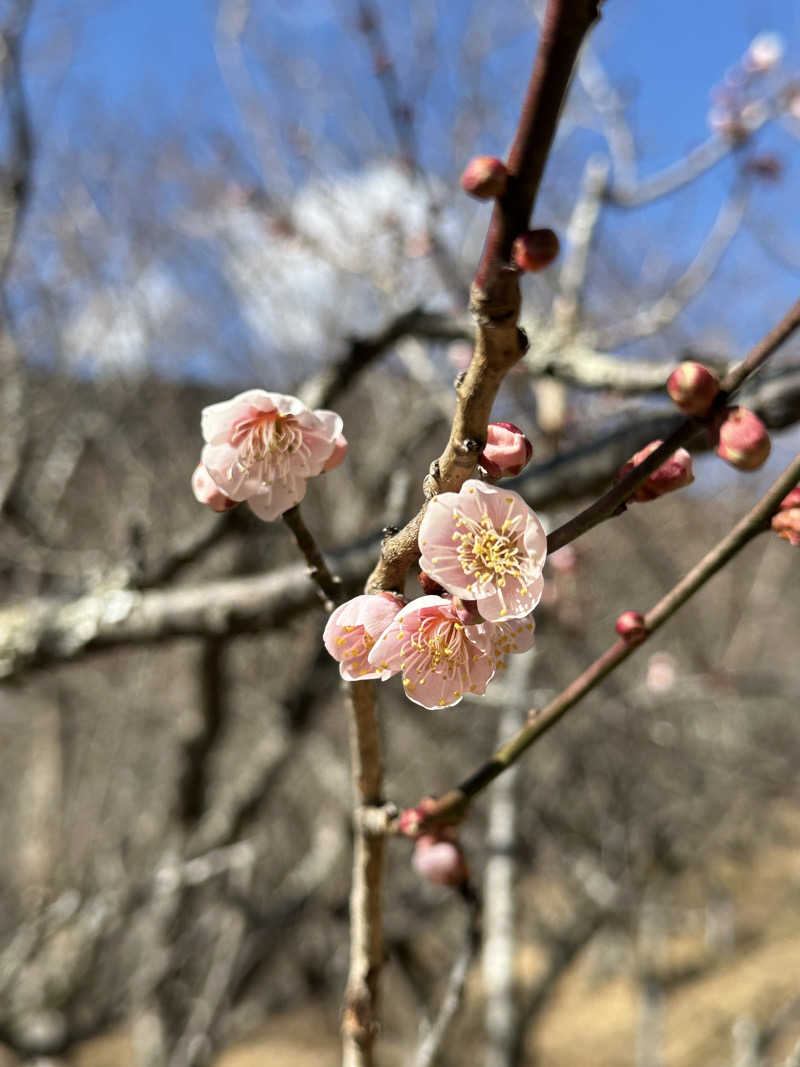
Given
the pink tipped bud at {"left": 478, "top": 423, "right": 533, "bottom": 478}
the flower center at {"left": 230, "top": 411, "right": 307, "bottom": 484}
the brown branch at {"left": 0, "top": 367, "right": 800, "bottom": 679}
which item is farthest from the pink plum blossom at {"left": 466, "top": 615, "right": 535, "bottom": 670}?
the brown branch at {"left": 0, "top": 367, "right": 800, "bottom": 679}

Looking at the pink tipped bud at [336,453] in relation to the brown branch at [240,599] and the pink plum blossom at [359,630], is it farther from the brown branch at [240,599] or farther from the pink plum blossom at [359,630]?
the brown branch at [240,599]

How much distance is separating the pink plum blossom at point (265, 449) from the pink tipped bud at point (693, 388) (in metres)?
0.31

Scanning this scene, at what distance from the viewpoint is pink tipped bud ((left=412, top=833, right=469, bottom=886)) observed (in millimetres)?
931

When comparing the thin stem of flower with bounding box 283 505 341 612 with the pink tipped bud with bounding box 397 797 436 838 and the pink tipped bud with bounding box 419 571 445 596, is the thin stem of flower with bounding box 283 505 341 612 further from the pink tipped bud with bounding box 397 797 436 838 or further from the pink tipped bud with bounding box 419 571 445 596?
the pink tipped bud with bounding box 397 797 436 838

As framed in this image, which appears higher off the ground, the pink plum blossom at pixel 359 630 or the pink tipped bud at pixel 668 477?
the pink tipped bud at pixel 668 477

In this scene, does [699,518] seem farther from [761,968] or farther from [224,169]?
[224,169]

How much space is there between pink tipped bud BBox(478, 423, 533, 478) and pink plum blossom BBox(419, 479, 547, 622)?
2cm

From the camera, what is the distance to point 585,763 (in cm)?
545

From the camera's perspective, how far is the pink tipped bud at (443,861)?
0.93m

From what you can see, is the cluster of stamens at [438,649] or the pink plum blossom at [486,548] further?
the cluster of stamens at [438,649]

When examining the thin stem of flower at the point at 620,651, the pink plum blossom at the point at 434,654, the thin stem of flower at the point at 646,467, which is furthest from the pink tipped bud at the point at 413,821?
the thin stem of flower at the point at 646,467

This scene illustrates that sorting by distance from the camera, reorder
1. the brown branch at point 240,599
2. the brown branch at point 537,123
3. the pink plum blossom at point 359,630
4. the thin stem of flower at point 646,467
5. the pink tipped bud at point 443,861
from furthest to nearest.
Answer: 1. the brown branch at point 240,599
2. the pink tipped bud at point 443,861
3. the pink plum blossom at point 359,630
4. the thin stem of flower at point 646,467
5. the brown branch at point 537,123

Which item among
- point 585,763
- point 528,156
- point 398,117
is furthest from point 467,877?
point 585,763

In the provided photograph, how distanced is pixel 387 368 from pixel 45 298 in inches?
96.6
